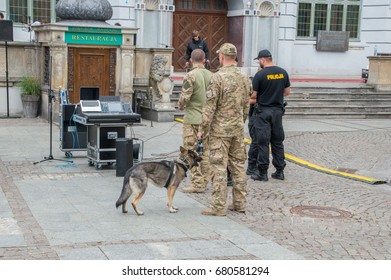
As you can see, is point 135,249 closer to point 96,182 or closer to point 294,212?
point 294,212

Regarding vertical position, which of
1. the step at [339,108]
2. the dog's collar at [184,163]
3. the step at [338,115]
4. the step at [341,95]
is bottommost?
the step at [338,115]

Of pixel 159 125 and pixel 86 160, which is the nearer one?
Answer: pixel 86 160

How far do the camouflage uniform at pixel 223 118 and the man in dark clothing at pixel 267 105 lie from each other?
86.7 inches

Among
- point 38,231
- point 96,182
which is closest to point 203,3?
point 96,182

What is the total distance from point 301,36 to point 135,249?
20274mm

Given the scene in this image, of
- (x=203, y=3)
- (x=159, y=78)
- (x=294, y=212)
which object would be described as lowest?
(x=294, y=212)

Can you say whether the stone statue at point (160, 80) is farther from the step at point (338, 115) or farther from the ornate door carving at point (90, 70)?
the step at point (338, 115)

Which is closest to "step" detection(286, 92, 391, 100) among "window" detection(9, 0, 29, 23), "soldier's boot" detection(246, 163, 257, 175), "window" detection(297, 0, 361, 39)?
"window" detection(297, 0, 361, 39)

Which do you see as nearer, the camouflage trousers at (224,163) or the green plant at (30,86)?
the camouflage trousers at (224,163)

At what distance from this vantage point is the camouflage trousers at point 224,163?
8398 millimetres

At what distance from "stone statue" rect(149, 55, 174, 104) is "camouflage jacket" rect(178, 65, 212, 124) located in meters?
8.18

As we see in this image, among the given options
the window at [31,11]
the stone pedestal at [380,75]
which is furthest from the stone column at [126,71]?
the stone pedestal at [380,75]

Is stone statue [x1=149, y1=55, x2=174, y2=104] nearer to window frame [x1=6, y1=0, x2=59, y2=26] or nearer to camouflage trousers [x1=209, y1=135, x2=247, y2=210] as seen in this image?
window frame [x1=6, y1=0, x2=59, y2=26]

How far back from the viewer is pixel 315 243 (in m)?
7.49
